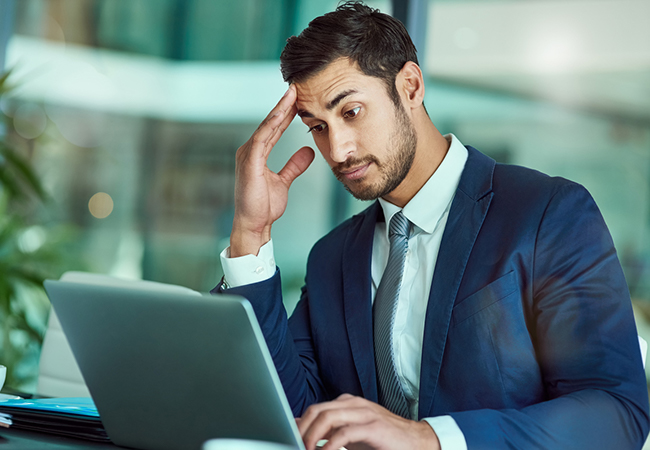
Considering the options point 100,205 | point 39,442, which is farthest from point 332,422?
point 100,205

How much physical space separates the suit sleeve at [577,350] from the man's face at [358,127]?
443 mm

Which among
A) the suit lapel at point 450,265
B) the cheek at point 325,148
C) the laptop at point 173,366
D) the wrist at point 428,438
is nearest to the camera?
the laptop at point 173,366

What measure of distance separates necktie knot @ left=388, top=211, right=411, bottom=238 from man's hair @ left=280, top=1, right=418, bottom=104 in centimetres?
31

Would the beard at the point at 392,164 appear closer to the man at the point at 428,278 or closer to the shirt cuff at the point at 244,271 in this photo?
the man at the point at 428,278

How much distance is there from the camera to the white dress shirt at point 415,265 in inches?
59.2

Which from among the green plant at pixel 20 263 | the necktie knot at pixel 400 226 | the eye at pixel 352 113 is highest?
the eye at pixel 352 113

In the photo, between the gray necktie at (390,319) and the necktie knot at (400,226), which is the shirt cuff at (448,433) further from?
the necktie knot at (400,226)

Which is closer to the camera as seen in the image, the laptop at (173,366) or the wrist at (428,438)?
the laptop at (173,366)

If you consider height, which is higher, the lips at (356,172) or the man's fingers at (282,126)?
the man's fingers at (282,126)

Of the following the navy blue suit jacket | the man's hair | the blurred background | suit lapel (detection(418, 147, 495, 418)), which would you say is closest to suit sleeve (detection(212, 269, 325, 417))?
the navy blue suit jacket

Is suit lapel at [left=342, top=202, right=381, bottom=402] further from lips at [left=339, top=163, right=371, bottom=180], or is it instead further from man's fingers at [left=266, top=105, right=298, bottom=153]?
man's fingers at [left=266, top=105, right=298, bottom=153]

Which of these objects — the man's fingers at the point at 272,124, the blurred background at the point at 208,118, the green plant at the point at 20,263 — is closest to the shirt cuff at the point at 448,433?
the man's fingers at the point at 272,124

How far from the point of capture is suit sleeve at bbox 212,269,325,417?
1436mm

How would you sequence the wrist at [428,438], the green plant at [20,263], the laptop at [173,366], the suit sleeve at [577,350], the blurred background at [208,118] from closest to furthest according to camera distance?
the laptop at [173,366] → the wrist at [428,438] → the suit sleeve at [577,350] → the blurred background at [208,118] → the green plant at [20,263]
